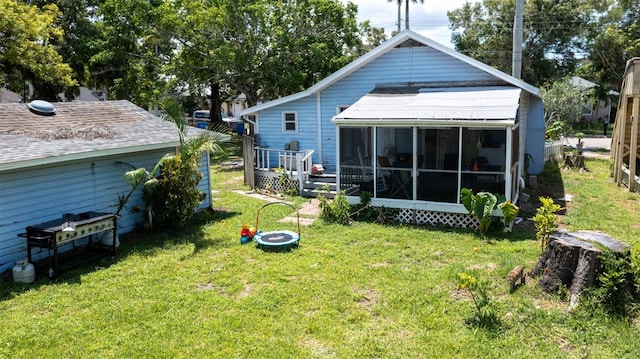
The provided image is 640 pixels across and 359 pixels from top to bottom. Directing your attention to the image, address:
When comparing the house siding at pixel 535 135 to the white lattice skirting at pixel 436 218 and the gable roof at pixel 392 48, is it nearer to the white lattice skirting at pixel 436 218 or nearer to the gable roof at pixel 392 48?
the gable roof at pixel 392 48

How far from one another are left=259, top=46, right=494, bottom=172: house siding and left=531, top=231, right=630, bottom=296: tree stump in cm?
823

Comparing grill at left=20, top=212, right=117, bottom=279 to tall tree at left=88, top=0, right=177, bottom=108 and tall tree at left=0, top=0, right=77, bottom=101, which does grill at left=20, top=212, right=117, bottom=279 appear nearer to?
tall tree at left=88, top=0, right=177, bottom=108

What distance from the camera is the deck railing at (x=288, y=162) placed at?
14609 millimetres

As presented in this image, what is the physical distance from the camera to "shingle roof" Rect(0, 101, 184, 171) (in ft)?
27.0

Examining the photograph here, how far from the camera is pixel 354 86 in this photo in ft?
51.0

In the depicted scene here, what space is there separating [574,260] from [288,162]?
413 inches

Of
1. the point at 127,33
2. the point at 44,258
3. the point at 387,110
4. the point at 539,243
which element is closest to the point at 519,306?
the point at 539,243

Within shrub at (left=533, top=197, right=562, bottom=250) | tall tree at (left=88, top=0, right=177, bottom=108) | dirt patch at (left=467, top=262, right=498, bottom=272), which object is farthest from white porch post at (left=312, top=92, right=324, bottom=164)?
tall tree at (left=88, top=0, right=177, bottom=108)

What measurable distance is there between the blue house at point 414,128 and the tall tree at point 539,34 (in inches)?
960

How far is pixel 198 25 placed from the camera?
21.5m

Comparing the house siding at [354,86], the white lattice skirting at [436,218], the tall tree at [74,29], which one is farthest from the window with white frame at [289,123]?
the tall tree at [74,29]

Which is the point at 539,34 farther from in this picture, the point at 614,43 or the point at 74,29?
the point at 74,29

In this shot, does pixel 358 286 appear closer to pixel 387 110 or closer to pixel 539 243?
pixel 539 243

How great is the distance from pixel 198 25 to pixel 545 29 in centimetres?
2987
